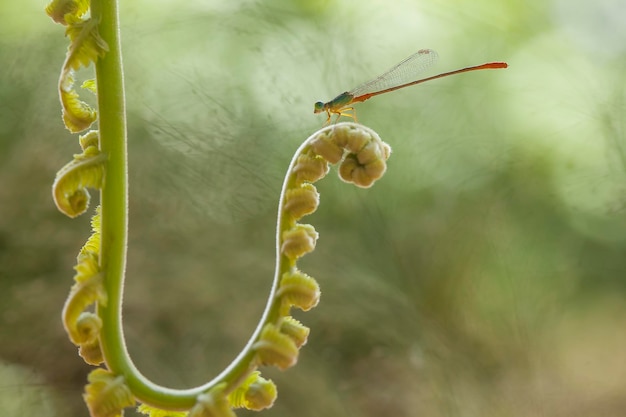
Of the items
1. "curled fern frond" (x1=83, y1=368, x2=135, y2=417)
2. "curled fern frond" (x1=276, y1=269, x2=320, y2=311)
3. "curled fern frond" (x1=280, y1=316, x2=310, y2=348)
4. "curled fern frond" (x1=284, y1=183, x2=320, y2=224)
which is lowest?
"curled fern frond" (x1=83, y1=368, x2=135, y2=417)

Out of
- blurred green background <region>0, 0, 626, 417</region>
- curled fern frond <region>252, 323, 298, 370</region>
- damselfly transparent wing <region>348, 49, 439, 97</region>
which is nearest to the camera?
curled fern frond <region>252, 323, 298, 370</region>

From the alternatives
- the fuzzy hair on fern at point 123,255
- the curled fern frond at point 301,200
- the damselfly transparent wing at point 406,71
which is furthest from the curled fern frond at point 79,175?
the damselfly transparent wing at point 406,71

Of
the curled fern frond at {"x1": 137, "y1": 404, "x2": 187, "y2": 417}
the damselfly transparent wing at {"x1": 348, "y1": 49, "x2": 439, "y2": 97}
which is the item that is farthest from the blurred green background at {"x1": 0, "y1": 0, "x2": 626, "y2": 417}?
the curled fern frond at {"x1": 137, "y1": 404, "x2": 187, "y2": 417}

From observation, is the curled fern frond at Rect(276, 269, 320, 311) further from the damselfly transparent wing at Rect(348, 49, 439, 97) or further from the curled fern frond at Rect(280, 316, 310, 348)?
the damselfly transparent wing at Rect(348, 49, 439, 97)

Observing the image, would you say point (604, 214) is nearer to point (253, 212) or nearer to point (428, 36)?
point (428, 36)

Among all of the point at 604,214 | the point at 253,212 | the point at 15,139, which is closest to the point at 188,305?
the point at 253,212

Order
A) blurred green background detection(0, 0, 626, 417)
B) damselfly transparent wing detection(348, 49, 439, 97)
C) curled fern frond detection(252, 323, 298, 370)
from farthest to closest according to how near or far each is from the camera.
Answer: blurred green background detection(0, 0, 626, 417), damselfly transparent wing detection(348, 49, 439, 97), curled fern frond detection(252, 323, 298, 370)

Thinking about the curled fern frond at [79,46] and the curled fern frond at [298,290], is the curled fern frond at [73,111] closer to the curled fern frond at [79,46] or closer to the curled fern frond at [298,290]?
the curled fern frond at [79,46]

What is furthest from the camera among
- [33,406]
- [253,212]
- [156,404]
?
[253,212]
